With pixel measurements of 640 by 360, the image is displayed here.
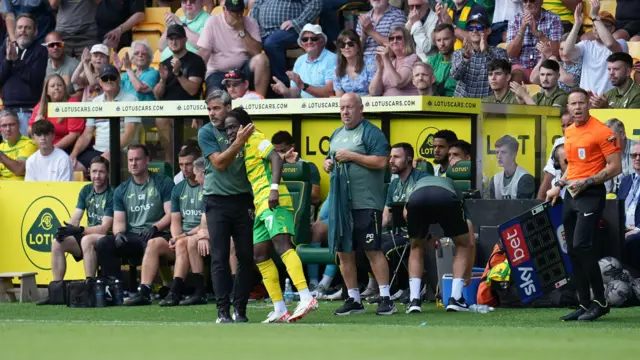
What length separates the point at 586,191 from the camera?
11.4m

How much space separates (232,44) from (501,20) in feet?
11.5

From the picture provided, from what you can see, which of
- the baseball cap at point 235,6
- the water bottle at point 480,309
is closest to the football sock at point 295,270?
the water bottle at point 480,309

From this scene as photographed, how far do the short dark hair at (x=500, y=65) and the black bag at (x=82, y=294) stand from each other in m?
5.00

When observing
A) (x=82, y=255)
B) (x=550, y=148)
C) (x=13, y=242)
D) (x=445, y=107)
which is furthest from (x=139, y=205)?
(x=550, y=148)

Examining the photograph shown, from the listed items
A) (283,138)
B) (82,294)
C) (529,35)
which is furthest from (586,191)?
(82,294)

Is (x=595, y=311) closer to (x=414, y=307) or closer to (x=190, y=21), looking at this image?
(x=414, y=307)

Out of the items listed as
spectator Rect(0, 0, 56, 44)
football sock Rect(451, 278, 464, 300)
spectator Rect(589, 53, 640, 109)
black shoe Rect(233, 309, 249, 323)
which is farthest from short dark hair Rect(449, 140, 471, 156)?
spectator Rect(0, 0, 56, 44)

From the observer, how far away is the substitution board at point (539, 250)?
1279 cm

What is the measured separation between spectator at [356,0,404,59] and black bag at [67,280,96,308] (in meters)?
4.61

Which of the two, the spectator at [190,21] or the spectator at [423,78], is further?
the spectator at [190,21]

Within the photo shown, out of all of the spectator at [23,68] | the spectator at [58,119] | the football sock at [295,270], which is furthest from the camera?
the spectator at [23,68]

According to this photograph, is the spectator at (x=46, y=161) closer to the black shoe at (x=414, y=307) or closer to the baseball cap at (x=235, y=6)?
the baseball cap at (x=235, y=6)

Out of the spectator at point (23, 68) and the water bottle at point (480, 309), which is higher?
the spectator at point (23, 68)

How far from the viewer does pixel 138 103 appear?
16.7m
